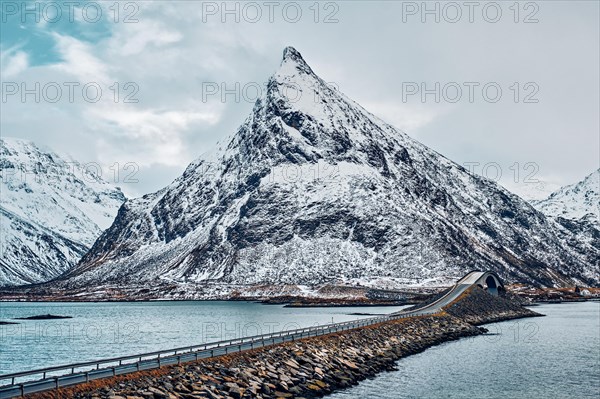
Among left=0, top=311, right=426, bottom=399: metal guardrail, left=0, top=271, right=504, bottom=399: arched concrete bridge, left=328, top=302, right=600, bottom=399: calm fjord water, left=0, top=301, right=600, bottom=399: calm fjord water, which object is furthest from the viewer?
left=0, top=301, right=600, bottom=399: calm fjord water

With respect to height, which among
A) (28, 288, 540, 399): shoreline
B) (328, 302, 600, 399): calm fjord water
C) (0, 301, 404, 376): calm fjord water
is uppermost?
(28, 288, 540, 399): shoreline

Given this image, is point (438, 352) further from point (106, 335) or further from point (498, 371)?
point (106, 335)

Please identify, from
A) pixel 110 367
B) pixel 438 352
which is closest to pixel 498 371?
pixel 438 352

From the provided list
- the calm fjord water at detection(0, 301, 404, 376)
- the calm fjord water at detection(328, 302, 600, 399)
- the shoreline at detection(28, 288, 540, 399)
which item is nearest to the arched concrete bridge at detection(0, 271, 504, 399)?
the shoreline at detection(28, 288, 540, 399)

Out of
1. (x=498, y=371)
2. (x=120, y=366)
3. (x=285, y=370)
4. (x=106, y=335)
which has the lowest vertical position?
(x=498, y=371)

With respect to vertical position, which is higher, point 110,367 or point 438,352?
point 110,367

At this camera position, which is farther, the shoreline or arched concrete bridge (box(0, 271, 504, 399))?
the shoreline

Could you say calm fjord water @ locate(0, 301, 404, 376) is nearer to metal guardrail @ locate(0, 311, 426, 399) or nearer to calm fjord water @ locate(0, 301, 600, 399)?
calm fjord water @ locate(0, 301, 600, 399)

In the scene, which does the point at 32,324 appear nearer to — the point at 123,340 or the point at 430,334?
the point at 123,340

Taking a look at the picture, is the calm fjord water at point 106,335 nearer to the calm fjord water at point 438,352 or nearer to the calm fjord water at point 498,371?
the calm fjord water at point 438,352

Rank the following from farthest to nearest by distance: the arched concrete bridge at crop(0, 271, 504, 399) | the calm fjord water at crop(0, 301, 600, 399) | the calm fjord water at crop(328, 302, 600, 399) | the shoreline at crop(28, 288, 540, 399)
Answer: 1. the calm fjord water at crop(0, 301, 600, 399)
2. the calm fjord water at crop(328, 302, 600, 399)
3. the shoreline at crop(28, 288, 540, 399)
4. the arched concrete bridge at crop(0, 271, 504, 399)

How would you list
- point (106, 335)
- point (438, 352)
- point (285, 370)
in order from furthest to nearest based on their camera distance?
point (106, 335) < point (438, 352) < point (285, 370)
